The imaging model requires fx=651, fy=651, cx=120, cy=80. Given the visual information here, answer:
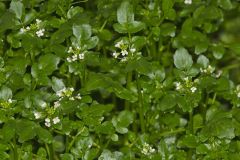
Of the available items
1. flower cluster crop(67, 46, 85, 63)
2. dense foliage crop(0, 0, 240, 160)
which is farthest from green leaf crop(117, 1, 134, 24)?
flower cluster crop(67, 46, 85, 63)

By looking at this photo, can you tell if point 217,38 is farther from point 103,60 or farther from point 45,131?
point 45,131

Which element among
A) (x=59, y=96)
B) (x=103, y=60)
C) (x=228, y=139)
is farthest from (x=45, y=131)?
(x=228, y=139)

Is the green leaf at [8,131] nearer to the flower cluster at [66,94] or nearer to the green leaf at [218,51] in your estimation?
the flower cluster at [66,94]

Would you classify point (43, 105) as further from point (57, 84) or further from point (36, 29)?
point (36, 29)

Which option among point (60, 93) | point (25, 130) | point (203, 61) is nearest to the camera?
point (25, 130)

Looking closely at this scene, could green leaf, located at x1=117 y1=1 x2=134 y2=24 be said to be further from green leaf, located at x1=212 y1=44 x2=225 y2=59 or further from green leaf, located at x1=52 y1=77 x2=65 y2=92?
green leaf, located at x1=212 y1=44 x2=225 y2=59

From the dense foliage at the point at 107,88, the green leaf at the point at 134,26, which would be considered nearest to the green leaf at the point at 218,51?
the dense foliage at the point at 107,88

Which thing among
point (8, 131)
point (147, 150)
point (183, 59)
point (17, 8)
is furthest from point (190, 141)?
point (17, 8)

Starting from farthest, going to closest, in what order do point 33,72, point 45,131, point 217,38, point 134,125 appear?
point 217,38 → point 134,125 → point 33,72 → point 45,131
